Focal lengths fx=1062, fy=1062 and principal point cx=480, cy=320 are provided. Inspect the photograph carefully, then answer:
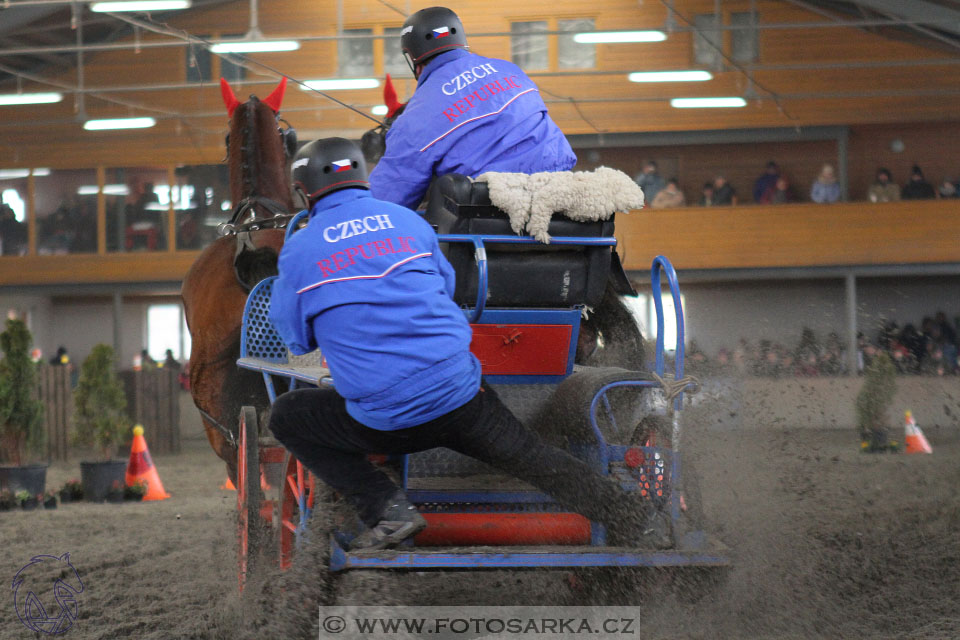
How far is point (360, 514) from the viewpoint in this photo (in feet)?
10.8

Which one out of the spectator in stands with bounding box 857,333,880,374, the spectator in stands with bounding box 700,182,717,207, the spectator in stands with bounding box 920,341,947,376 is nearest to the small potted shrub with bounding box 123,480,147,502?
the spectator in stands with bounding box 857,333,880,374

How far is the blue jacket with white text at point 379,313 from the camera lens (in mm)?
3094

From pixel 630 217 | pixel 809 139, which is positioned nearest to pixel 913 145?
pixel 809 139

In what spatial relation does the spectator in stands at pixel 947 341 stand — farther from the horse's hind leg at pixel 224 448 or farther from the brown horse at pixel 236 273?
the horse's hind leg at pixel 224 448

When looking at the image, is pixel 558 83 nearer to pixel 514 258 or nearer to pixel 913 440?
pixel 913 440

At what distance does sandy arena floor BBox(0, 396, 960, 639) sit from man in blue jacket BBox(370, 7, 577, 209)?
4.24 feet

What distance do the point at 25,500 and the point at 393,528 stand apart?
283 inches

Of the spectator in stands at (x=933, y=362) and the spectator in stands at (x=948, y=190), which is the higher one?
the spectator in stands at (x=948, y=190)

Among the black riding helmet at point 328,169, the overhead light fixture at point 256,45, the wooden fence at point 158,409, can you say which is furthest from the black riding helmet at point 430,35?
the wooden fence at point 158,409

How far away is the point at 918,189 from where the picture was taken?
2039 centimetres

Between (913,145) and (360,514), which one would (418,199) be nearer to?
(360,514)

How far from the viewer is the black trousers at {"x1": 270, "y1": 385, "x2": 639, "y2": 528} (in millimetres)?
3234

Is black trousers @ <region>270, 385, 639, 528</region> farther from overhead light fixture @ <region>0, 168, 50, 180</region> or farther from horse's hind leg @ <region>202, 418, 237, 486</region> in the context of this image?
overhead light fixture @ <region>0, 168, 50, 180</region>

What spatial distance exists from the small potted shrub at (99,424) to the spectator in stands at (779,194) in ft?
46.6
